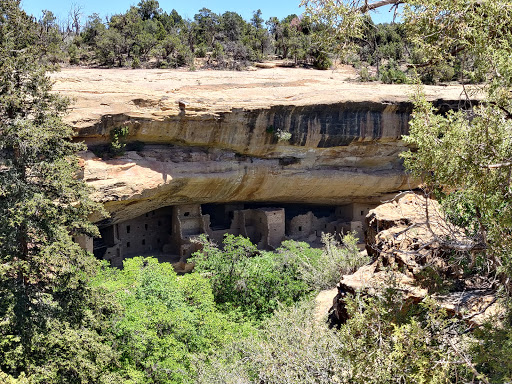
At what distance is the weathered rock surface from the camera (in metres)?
6.41

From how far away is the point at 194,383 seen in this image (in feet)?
26.6

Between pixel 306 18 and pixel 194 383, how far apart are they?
557cm

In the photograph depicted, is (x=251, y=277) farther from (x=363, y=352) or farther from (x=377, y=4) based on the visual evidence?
(x=377, y=4)

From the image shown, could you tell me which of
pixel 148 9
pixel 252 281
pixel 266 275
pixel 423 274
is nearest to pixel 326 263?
pixel 266 275

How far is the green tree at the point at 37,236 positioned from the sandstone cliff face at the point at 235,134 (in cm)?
336

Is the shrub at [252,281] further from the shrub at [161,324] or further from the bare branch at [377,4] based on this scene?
the bare branch at [377,4]

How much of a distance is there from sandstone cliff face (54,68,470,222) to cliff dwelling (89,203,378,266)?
697 mm

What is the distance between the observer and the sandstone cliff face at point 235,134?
12.5m

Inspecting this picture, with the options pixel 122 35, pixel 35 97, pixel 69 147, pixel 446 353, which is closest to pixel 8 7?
pixel 35 97

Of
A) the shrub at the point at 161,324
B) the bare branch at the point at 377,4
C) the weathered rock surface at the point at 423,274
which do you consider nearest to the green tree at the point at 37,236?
the shrub at the point at 161,324

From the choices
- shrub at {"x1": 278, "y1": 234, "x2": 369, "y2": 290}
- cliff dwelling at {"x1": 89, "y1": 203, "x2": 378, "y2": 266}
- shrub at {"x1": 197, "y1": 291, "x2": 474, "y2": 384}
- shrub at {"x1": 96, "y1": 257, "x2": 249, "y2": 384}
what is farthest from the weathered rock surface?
cliff dwelling at {"x1": 89, "y1": 203, "x2": 378, "y2": 266}

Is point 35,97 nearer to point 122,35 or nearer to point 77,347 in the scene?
point 77,347

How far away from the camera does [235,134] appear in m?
14.0

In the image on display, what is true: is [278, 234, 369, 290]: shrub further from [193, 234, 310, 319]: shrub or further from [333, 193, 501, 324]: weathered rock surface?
[333, 193, 501, 324]: weathered rock surface
